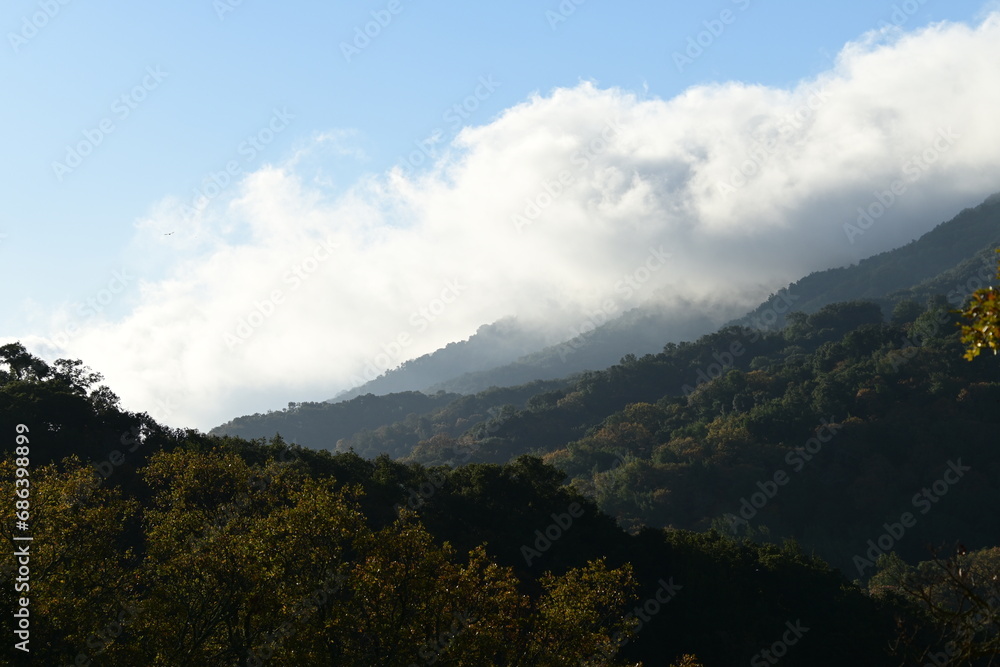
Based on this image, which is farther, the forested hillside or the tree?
the forested hillside

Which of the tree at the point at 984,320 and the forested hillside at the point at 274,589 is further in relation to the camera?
the forested hillside at the point at 274,589

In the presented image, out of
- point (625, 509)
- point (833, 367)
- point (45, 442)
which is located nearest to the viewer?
point (45, 442)

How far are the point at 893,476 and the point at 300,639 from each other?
107040 millimetres

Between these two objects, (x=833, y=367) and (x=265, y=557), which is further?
(x=833, y=367)

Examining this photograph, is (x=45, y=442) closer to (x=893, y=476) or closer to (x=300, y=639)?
(x=300, y=639)

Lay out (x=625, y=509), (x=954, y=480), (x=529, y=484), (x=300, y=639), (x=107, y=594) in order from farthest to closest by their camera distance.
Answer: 1. (x=625, y=509)
2. (x=954, y=480)
3. (x=529, y=484)
4. (x=107, y=594)
5. (x=300, y=639)

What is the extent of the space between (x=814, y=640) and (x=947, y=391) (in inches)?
3237

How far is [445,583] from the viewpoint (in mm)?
22734

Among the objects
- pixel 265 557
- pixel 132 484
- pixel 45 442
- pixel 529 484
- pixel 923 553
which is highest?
pixel 45 442

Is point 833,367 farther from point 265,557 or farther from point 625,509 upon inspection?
point 265,557

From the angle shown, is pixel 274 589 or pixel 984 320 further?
pixel 274 589

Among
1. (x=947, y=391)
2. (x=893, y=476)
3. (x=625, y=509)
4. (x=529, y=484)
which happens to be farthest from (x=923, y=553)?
(x=529, y=484)

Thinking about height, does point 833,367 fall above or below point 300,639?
below

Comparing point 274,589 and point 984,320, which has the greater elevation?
point 274,589
